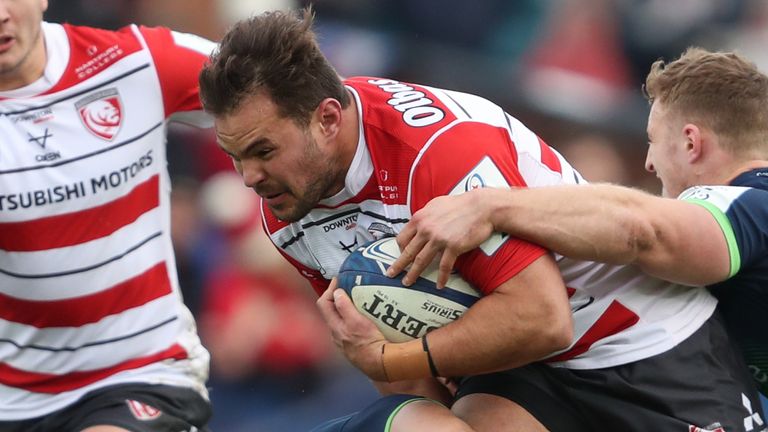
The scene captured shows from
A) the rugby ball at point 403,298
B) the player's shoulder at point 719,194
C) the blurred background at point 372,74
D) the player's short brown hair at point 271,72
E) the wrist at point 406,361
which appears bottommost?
the blurred background at point 372,74

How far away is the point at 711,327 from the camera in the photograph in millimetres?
3436

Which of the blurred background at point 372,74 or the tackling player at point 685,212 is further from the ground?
the tackling player at point 685,212

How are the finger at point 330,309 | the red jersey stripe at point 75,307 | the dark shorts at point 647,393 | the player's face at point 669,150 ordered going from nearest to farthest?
1. the finger at point 330,309
2. the dark shorts at point 647,393
3. the red jersey stripe at point 75,307
4. the player's face at point 669,150

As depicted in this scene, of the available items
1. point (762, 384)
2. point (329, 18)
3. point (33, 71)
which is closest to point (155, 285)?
point (33, 71)

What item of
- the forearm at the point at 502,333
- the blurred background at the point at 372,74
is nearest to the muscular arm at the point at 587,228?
the forearm at the point at 502,333

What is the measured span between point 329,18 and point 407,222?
3460 mm

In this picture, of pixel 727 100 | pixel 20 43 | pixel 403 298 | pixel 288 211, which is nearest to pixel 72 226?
pixel 20 43

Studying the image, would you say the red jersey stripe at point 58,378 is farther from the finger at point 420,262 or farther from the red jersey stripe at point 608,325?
the red jersey stripe at point 608,325

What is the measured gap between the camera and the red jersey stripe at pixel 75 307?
344 cm

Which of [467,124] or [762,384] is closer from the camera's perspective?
[467,124]

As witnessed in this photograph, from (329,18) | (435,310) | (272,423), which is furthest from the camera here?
(329,18)

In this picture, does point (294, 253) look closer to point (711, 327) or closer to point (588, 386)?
point (588, 386)

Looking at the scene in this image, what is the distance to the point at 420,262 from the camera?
2936 millimetres

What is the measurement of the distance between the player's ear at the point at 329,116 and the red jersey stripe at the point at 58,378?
93 cm
